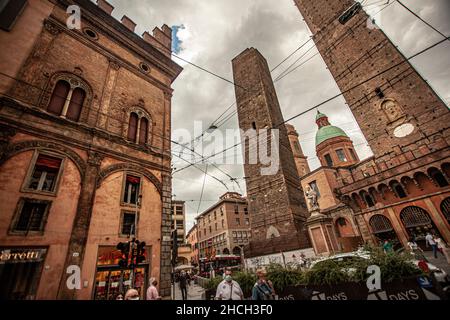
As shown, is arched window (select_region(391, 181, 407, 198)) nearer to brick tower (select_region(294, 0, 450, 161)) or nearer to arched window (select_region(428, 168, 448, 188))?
arched window (select_region(428, 168, 448, 188))

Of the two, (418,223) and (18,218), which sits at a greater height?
(18,218)

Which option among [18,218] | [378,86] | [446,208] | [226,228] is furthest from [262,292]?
[226,228]

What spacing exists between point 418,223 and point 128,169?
21.6 meters

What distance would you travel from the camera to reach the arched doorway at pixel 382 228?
17.3 meters

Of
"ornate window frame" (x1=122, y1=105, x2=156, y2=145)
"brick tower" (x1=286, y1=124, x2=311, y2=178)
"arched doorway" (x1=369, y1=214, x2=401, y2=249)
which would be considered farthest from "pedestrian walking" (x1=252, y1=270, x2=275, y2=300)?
"brick tower" (x1=286, y1=124, x2=311, y2=178)

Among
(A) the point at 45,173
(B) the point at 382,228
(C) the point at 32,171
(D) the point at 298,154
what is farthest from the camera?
(D) the point at 298,154

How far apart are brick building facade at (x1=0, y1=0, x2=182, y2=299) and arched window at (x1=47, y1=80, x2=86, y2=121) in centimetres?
5

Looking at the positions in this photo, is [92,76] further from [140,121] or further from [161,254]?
[161,254]

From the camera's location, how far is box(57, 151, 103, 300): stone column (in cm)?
706

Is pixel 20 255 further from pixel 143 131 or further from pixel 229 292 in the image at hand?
pixel 143 131

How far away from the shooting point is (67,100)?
32.1ft
